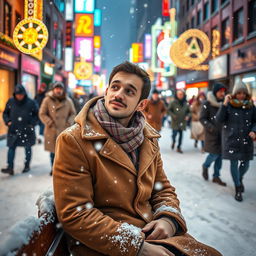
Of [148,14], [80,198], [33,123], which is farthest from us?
[148,14]

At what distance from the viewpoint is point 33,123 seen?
6848 mm

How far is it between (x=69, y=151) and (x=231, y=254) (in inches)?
97.2

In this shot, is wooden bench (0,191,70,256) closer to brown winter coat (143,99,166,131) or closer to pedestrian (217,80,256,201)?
pedestrian (217,80,256,201)

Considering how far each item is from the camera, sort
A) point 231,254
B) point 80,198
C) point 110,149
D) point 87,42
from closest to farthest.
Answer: point 80,198 → point 110,149 → point 231,254 → point 87,42

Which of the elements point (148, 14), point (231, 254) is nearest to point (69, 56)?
point (231, 254)

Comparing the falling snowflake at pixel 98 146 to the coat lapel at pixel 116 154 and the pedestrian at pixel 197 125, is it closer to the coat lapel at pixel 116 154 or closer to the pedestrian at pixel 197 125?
the coat lapel at pixel 116 154

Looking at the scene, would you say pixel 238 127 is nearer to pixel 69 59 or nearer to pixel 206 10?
pixel 206 10

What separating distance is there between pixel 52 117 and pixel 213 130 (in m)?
3.52

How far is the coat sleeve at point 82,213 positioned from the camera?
1.62m

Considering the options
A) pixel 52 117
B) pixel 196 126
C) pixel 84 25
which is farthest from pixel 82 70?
pixel 52 117

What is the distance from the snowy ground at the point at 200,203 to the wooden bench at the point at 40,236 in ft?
4.14

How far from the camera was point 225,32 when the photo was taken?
64.4 ft

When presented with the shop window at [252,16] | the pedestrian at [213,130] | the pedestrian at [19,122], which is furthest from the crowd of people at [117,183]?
the shop window at [252,16]

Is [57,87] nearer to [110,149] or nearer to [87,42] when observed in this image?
[110,149]
